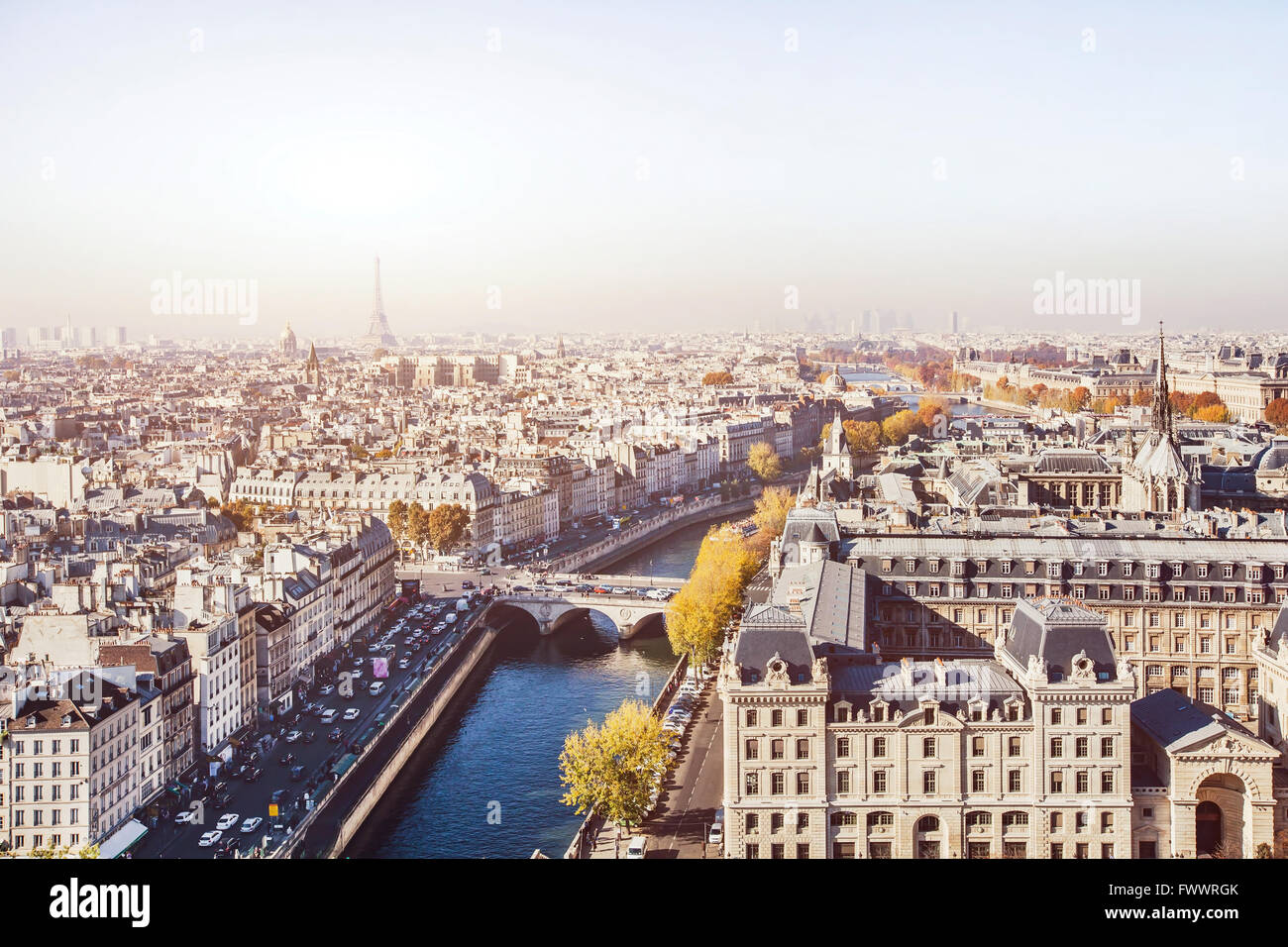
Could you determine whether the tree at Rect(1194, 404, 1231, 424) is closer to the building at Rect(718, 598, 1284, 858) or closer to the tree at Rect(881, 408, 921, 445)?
the tree at Rect(881, 408, 921, 445)

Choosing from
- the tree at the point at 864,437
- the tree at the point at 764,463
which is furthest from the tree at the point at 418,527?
the tree at the point at 864,437

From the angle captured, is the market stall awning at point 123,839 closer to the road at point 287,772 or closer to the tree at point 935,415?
the road at point 287,772

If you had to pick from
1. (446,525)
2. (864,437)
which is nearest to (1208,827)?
(446,525)

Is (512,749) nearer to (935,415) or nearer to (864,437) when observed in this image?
(864,437)

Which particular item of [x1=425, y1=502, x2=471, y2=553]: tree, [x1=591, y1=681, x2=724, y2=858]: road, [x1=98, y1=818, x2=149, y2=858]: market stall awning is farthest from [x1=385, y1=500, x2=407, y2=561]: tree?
[x1=98, y1=818, x2=149, y2=858]: market stall awning
